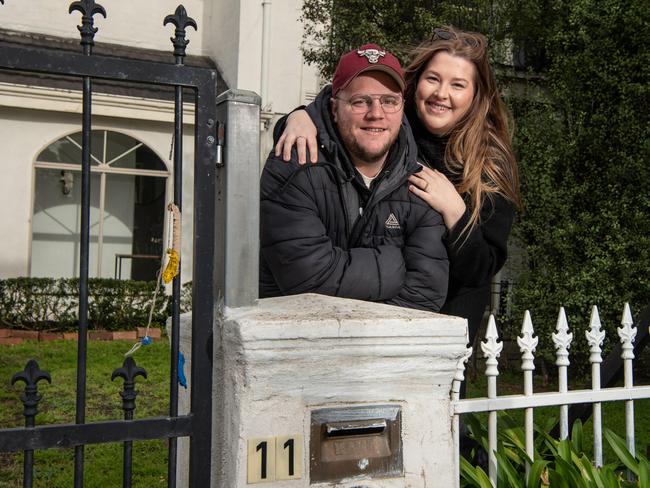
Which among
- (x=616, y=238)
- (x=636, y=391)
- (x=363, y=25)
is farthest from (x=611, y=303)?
(x=636, y=391)

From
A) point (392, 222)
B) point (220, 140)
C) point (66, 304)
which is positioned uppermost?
point (220, 140)

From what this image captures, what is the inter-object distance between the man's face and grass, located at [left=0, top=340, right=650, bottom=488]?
3.12 meters

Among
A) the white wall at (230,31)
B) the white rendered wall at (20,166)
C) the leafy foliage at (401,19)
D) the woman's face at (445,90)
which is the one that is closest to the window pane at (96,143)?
the white rendered wall at (20,166)

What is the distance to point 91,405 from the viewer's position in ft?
22.2

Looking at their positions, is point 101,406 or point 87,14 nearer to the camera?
point 87,14

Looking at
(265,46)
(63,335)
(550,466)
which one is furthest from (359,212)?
(265,46)

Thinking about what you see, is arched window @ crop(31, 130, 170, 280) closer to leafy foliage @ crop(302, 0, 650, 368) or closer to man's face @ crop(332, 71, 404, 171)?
leafy foliage @ crop(302, 0, 650, 368)

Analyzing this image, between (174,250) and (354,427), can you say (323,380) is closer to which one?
(354,427)

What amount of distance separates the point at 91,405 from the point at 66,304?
15.7 ft

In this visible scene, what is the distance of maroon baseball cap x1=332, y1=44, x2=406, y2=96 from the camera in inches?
110

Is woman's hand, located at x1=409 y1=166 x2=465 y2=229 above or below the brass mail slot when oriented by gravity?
above

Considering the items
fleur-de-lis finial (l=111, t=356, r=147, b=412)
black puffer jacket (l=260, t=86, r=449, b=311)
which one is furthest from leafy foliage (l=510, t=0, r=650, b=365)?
fleur-de-lis finial (l=111, t=356, r=147, b=412)

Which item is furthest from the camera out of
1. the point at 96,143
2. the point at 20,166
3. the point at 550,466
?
the point at 96,143

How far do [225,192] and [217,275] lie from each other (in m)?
0.29
